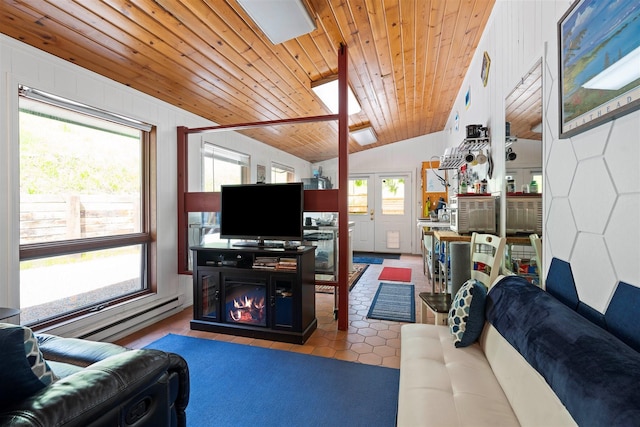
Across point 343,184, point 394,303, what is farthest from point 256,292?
point 394,303

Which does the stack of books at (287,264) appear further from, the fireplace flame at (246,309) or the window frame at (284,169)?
the window frame at (284,169)

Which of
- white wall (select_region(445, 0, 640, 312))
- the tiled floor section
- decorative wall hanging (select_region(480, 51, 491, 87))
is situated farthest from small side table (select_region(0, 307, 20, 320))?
decorative wall hanging (select_region(480, 51, 491, 87))

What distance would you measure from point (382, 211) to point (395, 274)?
2.40m

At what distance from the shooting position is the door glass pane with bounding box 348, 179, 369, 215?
7.30m

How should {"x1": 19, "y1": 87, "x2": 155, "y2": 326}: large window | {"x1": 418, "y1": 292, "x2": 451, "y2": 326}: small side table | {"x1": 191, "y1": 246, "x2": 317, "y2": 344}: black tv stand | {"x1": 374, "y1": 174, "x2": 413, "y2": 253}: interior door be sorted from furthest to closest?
{"x1": 374, "y1": 174, "x2": 413, "y2": 253}: interior door → {"x1": 191, "y1": 246, "x2": 317, "y2": 344}: black tv stand → {"x1": 19, "y1": 87, "x2": 155, "y2": 326}: large window → {"x1": 418, "y1": 292, "x2": 451, "y2": 326}: small side table

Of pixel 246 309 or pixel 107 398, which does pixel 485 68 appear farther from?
pixel 107 398

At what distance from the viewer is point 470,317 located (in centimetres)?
156

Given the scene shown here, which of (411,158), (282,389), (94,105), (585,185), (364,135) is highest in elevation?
(364,135)

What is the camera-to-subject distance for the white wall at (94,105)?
1979 millimetres

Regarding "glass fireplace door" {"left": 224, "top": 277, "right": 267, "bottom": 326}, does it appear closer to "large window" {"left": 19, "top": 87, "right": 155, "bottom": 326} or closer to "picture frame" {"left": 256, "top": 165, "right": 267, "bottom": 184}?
"large window" {"left": 19, "top": 87, "right": 155, "bottom": 326}

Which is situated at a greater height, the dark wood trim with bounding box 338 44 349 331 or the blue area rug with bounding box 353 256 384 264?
the dark wood trim with bounding box 338 44 349 331

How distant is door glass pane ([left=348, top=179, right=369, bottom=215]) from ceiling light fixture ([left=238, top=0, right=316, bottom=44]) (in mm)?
5258

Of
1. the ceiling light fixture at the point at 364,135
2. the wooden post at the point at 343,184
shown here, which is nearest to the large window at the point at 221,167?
the wooden post at the point at 343,184

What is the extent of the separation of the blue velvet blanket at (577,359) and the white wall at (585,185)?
205mm
